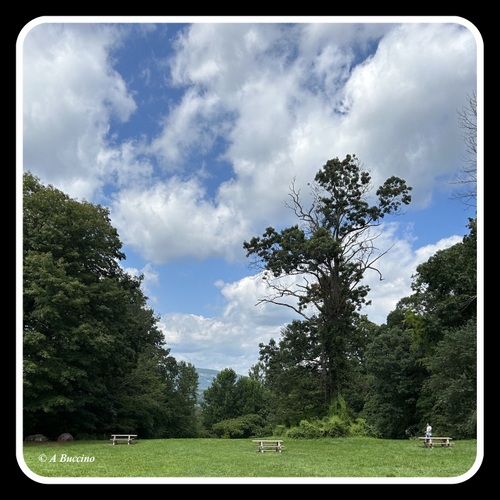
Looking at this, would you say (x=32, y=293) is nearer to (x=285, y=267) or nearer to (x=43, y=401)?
(x=43, y=401)

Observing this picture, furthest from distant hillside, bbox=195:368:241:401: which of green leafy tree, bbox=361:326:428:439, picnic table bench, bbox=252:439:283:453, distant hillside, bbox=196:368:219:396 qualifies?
green leafy tree, bbox=361:326:428:439

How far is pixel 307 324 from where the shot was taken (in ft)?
78.7

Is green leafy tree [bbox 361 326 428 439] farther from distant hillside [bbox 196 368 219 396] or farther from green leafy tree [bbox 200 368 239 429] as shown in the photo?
green leafy tree [bbox 200 368 239 429]

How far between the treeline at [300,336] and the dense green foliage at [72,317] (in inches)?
2.2

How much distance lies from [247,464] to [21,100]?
Result: 30.9 ft

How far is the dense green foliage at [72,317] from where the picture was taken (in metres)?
18.0

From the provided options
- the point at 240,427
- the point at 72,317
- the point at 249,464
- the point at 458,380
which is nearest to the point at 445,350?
the point at 458,380

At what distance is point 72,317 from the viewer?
19.2 m

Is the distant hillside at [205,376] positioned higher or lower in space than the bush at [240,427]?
higher

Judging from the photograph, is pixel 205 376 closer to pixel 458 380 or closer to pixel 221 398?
pixel 458 380

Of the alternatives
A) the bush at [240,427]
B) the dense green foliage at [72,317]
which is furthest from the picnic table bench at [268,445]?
the bush at [240,427]

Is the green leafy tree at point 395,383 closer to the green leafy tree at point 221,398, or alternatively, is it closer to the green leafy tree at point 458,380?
the green leafy tree at point 458,380

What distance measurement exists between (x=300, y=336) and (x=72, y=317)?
423 inches

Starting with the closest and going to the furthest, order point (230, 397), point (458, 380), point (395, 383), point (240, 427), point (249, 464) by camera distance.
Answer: point (249, 464) < point (458, 380) < point (395, 383) < point (240, 427) < point (230, 397)
